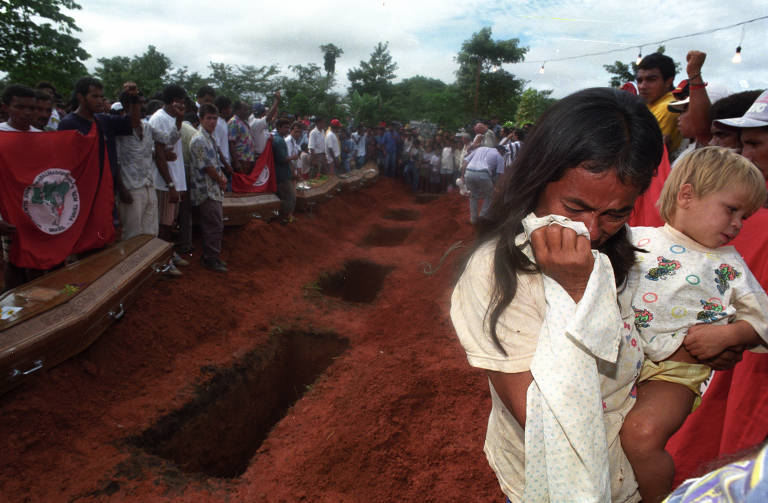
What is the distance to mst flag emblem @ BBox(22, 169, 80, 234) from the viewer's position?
384 cm

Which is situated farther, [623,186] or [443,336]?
[443,336]

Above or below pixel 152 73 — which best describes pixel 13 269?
below

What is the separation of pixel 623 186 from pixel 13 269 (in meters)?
5.10

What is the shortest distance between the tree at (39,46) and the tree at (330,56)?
30.1 m

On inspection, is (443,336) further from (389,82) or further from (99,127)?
(389,82)

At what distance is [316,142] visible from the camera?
13.2m

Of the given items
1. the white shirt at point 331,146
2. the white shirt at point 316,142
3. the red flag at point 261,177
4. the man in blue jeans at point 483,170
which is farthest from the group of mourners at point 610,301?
the white shirt at point 331,146

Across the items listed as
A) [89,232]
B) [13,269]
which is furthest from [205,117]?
[13,269]

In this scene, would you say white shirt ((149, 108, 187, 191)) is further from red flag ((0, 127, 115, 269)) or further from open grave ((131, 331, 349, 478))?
open grave ((131, 331, 349, 478))

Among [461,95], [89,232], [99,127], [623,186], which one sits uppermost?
[461,95]

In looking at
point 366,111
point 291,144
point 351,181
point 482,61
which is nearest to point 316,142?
point 351,181

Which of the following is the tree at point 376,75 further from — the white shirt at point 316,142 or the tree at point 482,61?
the white shirt at point 316,142

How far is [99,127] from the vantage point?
445 centimetres

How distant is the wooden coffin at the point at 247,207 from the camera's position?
701 cm
